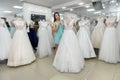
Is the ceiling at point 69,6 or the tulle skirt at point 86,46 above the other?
the ceiling at point 69,6

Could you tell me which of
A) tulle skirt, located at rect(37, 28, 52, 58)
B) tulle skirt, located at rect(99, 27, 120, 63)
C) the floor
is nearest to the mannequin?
the floor

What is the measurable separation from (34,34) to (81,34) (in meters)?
2.31

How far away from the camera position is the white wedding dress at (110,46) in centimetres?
Result: 324

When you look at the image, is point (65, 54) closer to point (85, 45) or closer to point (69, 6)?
point (85, 45)

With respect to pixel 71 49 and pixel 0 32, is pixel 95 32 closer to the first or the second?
pixel 71 49

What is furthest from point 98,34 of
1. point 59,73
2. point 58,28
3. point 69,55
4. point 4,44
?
point 4,44

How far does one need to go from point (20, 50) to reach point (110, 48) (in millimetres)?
2703

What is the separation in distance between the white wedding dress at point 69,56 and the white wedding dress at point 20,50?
1027 mm

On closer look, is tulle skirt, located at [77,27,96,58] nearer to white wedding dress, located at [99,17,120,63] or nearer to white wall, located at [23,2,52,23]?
white wedding dress, located at [99,17,120,63]

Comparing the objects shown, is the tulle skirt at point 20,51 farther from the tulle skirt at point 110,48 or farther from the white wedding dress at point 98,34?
the white wedding dress at point 98,34

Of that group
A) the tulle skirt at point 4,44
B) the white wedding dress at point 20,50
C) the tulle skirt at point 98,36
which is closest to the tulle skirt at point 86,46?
the tulle skirt at point 98,36

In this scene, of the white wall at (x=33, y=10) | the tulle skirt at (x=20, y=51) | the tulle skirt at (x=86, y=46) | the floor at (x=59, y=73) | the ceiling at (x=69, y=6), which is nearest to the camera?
the floor at (x=59, y=73)

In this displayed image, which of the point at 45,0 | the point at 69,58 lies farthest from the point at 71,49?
the point at 45,0

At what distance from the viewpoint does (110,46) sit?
330 centimetres
